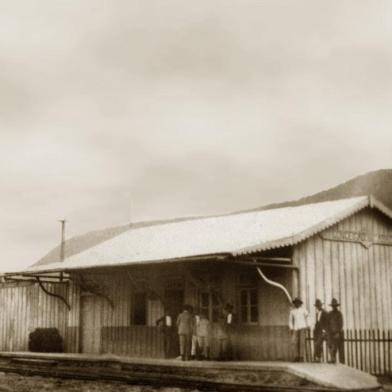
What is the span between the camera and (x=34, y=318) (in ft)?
93.0

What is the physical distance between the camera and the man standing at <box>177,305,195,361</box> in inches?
803

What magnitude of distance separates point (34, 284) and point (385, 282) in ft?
44.4

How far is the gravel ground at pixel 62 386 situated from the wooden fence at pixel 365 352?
15.8ft

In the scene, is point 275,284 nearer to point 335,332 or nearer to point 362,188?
point 335,332

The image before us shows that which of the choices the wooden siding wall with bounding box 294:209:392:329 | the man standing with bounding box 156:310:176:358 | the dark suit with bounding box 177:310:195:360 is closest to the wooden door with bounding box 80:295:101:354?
the man standing with bounding box 156:310:176:358

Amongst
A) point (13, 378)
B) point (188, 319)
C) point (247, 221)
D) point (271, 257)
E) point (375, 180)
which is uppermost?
point (375, 180)

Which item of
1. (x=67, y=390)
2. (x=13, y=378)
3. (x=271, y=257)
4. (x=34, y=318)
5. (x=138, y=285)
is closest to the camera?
(x=67, y=390)

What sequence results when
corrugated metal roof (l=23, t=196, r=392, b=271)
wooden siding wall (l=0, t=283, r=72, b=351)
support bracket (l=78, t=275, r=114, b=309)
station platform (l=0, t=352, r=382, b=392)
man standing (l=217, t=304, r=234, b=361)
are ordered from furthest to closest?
wooden siding wall (l=0, t=283, r=72, b=351) < support bracket (l=78, t=275, r=114, b=309) < man standing (l=217, t=304, r=234, b=361) < corrugated metal roof (l=23, t=196, r=392, b=271) < station platform (l=0, t=352, r=382, b=392)

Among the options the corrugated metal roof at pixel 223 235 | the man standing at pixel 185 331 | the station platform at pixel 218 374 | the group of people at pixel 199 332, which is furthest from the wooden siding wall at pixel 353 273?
the man standing at pixel 185 331

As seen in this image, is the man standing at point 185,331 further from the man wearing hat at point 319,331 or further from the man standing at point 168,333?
the man wearing hat at point 319,331

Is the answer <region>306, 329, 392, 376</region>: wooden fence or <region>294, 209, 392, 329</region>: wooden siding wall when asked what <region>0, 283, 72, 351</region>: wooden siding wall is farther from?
<region>306, 329, 392, 376</region>: wooden fence

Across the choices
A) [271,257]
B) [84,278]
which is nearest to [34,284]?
[84,278]

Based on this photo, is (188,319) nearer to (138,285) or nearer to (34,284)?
(138,285)

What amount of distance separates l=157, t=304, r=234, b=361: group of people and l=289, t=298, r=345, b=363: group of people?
2064 mm
